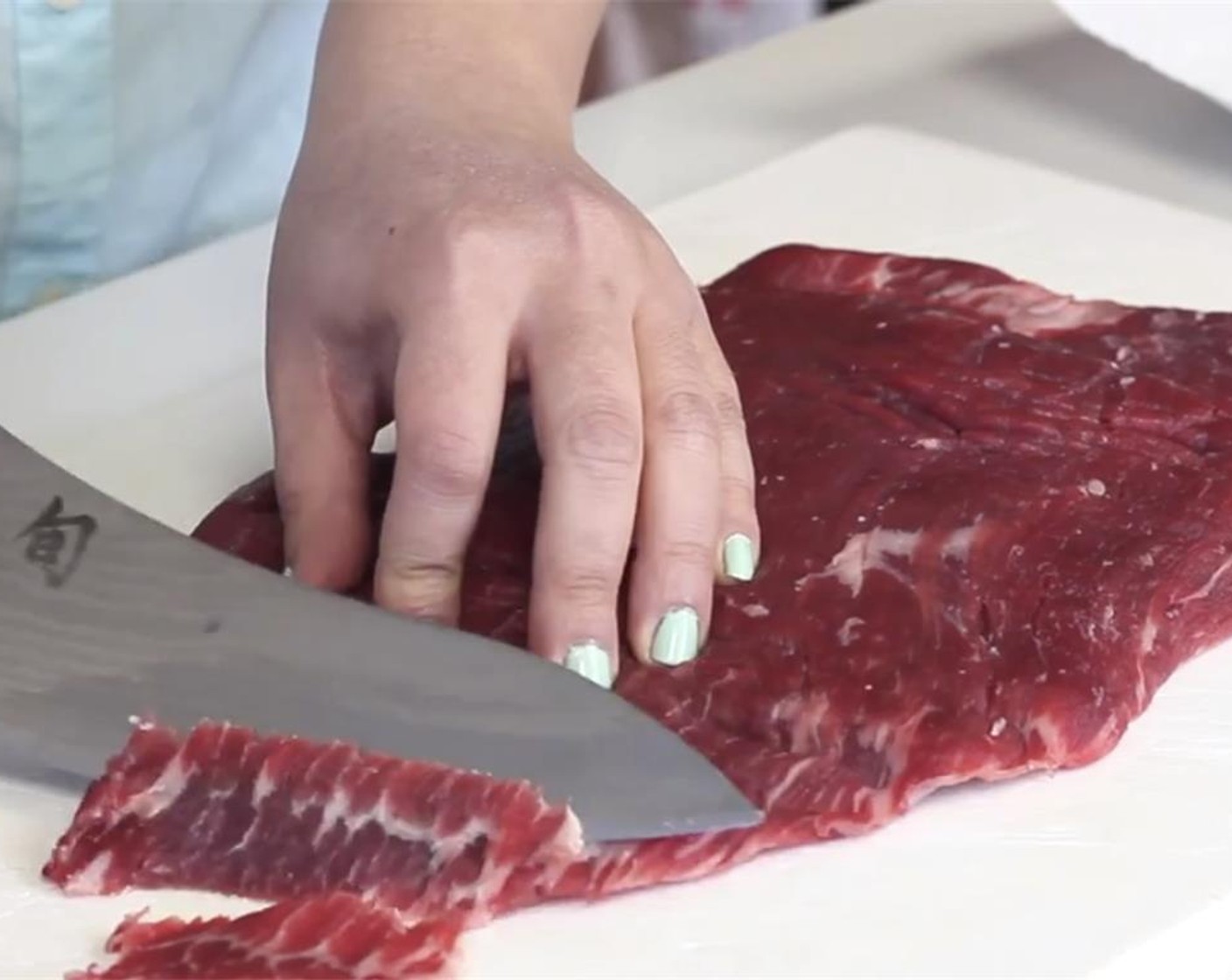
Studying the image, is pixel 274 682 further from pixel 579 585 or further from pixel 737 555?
pixel 737 555

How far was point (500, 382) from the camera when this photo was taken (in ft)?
4.33

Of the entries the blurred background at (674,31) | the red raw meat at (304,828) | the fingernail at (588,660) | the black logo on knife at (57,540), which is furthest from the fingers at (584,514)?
the blurred background at (674,31)

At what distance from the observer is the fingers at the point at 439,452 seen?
130 centimetres

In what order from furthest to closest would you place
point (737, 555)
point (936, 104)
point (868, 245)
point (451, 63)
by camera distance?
point (936, 104) → point (868, 245) → point (451, 63) → point (737, 555)

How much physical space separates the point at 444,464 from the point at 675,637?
0.18m

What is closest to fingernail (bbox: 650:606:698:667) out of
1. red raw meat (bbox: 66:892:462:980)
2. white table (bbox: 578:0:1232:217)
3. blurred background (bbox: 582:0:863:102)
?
red raw meat (bbox: 66:892:462:980)

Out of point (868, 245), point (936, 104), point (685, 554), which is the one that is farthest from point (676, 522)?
point (936, 104)

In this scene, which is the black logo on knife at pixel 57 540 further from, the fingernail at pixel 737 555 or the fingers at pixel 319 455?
the fingernail at pixel 737 555

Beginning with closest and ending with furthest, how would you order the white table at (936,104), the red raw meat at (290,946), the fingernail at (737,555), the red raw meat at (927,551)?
1. the red raw meat at (290,946)
2. the red raw meat at (927,551)
3. the fingernail at (737,555)
4. the white table at (936,104)

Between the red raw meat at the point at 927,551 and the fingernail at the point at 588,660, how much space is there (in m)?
0.03

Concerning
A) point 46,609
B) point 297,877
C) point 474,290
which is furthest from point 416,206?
point 297,877

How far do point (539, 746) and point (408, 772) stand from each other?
8 cm

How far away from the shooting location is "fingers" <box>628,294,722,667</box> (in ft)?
4.28

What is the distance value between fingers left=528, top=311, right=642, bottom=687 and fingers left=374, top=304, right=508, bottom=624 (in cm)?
4
